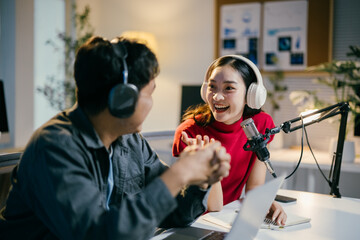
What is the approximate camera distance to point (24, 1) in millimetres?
3217

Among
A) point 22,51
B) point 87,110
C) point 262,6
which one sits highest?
point 262,6

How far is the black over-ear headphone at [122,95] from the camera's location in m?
0.79

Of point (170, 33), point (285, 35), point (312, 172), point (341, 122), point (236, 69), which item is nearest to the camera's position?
point (341, 122)

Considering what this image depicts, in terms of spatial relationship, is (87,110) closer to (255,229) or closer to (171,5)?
(255,229)

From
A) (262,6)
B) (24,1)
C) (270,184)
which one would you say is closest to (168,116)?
(262,6)

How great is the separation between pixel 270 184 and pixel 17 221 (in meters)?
0.61

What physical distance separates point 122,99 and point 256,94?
0.84m

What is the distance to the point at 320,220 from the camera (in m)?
1.17

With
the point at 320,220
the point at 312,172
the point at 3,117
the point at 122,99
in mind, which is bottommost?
the point at 312,172

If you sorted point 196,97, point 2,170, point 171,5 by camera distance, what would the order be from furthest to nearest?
point 171,5 < point 196,97 < point 2,170

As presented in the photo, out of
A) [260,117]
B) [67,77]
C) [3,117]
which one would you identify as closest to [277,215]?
[260,117]

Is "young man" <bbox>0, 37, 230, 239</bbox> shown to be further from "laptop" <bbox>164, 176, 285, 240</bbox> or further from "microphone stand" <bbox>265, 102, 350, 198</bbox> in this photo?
"microphone stand" <bbox>265, 102, 350, 198</bbox>

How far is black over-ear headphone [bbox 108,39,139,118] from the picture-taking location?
790 millimetres

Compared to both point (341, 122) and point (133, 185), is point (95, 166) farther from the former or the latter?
point (341, 122)
